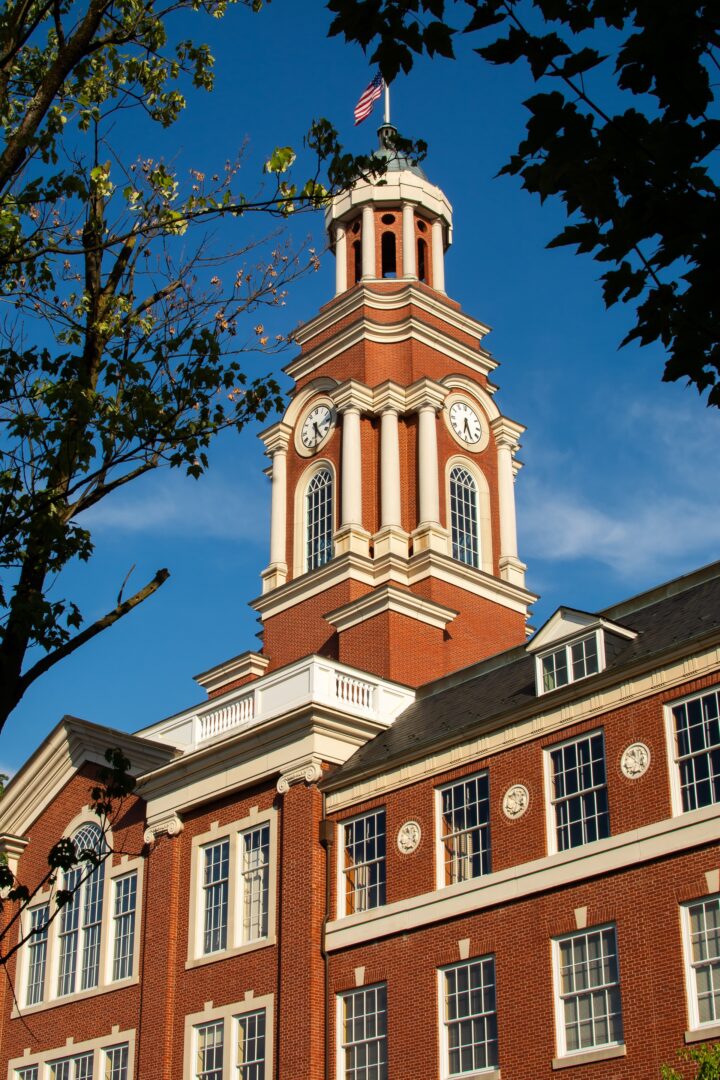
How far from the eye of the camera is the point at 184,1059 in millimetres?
29781

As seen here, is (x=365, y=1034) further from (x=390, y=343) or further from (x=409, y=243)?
(x=409, y=243)

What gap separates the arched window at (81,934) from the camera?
33.4 metres

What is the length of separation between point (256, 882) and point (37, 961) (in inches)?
317

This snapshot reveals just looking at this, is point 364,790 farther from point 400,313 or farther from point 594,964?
point 400,313

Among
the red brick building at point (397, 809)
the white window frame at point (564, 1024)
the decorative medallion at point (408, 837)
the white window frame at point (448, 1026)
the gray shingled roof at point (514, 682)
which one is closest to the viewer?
the white window frame at point (564, 1024)

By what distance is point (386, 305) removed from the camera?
4406 centimetres

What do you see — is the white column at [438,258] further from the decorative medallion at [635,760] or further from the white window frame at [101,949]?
the decorative medallion at [635,760]

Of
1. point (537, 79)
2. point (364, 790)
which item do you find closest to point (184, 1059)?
point (364, 790)

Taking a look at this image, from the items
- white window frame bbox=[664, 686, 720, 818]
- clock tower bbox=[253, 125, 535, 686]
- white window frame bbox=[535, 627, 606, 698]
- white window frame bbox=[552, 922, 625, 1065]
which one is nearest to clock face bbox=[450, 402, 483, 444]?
clock tower bbox=[253, 125, 535, 686]

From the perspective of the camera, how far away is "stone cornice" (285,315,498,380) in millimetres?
43094

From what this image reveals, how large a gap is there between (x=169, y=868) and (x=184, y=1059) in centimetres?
393

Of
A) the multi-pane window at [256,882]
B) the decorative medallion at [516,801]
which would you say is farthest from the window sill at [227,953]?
the decorative medallion at [516,801]

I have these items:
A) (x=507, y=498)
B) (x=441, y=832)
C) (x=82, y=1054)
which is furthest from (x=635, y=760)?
(x=507, y=498)

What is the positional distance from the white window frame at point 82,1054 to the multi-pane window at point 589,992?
1139 centimetres
